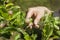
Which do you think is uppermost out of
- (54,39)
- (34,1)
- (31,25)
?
(34,1)

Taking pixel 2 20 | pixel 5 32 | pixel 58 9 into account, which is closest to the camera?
pixel 5 32

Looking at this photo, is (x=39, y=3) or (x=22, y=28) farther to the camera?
(x=39, y=3)

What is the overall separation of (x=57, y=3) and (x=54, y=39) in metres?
0.93

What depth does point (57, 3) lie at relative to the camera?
9.46 ft

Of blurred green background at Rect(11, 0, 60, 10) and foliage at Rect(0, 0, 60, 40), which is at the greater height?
blurred green background at Rect(11, 0, 60, 10)

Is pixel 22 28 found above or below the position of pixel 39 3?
below

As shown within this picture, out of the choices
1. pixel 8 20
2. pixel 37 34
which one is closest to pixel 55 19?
pixel 37 34

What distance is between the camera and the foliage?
201 centimetres

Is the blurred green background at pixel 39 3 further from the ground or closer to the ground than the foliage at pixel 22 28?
further from the ground

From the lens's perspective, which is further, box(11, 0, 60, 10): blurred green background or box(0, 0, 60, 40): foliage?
box(11, 0, 60, 10): blurred green background

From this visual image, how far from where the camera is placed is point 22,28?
2.11 metres

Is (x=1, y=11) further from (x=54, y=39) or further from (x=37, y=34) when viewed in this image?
(x=54, y=39)

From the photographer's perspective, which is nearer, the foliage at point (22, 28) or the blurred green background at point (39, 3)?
the foliage at point (22, 28)

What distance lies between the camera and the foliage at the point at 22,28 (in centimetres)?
201
